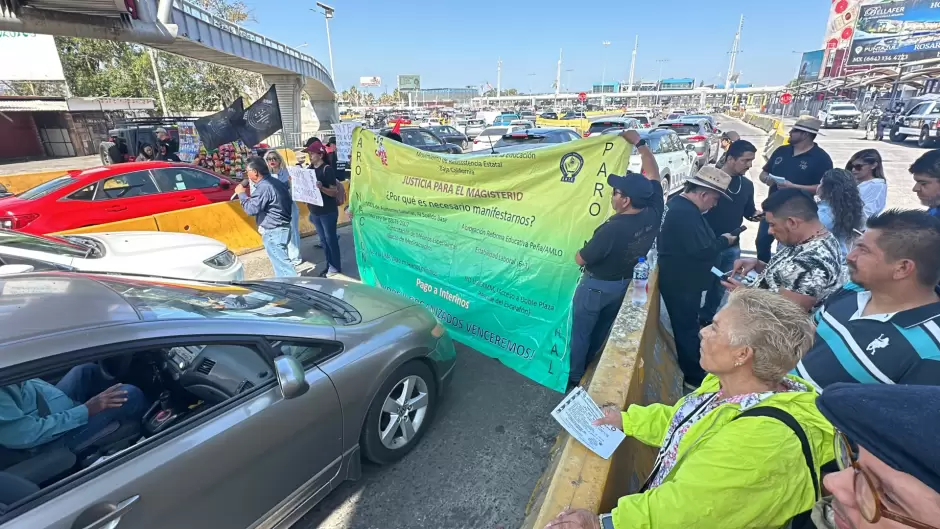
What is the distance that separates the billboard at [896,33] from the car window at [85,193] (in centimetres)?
5688

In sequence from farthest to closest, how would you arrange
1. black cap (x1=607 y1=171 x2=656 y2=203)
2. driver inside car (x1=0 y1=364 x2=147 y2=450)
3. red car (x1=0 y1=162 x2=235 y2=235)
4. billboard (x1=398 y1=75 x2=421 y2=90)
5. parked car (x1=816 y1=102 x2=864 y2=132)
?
billboard (x1=398 y1=75 x2=421 y2=90) → parked car (x1=816 y1=102 x2=864 y2=132) → red car (x1=0 y1=162 x2=235 y2=235) → black cap (x1=607 y1=171 x2=656 y2=203) → driver inside car (x1=0 y1=364 x2=147 y2=450)

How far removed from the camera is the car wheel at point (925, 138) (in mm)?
17303

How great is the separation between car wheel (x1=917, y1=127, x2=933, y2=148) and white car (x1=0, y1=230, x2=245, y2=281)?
25157 mm

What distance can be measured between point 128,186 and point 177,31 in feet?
29.4

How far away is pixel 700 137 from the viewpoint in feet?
46.7

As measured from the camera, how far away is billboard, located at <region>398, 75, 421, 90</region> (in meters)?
97.2

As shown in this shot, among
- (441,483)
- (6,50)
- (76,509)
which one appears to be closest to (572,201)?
(441,483)

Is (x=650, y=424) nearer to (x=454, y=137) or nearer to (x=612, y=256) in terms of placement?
(x=612, y=256)

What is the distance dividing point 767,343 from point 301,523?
2.62 metres

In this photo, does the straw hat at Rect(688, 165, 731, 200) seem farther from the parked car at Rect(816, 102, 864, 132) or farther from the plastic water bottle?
the parked car at Rect(816, 102, 864, 132)

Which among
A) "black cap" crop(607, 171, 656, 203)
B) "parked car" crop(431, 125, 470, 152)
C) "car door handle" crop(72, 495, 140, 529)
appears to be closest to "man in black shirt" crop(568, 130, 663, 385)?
"black cap" crop(607, 171, 656, 203)

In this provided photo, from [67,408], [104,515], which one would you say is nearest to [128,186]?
[67,408]

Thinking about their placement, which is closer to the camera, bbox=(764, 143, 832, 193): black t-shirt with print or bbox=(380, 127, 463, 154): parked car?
bbox=(764, 143, 832, 193): black t-shirt with print

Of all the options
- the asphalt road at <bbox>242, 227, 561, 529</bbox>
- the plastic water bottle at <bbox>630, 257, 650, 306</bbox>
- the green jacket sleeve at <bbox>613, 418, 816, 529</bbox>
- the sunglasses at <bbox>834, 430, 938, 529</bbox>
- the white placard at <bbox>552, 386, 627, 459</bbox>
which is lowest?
the asphalt road at <bbox>242, 227, 561, 529</bbox>
